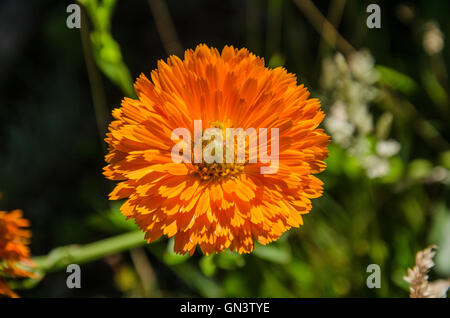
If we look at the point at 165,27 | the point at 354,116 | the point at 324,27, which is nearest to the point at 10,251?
the point at 354,116

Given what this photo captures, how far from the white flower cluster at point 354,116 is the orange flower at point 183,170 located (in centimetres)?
50

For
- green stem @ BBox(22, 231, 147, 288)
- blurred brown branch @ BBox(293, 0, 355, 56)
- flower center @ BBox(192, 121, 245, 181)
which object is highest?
blurred brown branch @ BBox(293, 0, 355, 56)

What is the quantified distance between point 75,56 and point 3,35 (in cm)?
43

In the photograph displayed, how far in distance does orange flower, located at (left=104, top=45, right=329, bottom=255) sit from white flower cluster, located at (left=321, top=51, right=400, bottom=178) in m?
0.50

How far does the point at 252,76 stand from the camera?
133 cm

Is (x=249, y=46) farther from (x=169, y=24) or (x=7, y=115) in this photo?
(x=7, y=115)

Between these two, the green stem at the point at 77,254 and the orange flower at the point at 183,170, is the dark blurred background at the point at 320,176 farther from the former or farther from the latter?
the orange flower at the point at 183,170

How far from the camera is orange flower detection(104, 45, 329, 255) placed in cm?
128

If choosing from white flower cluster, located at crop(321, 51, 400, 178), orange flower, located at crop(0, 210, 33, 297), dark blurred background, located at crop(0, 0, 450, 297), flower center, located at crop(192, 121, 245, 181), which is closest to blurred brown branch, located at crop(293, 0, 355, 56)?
dark blurred background, located at crop(0, 0, 450, 297)

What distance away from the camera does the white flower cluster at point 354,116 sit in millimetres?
1795

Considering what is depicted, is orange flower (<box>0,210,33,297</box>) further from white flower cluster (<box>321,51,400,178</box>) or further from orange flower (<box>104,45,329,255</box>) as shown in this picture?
white flower cluster (<box>321,51,400,178</box>)

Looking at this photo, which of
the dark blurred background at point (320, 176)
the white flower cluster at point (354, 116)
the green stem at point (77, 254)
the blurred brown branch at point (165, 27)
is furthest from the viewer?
the blurred brown branch at point (165, 27)

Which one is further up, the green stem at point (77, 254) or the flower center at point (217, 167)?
the flower center at point (217, 167)

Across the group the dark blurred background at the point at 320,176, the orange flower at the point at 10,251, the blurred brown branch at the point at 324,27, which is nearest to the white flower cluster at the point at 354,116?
the dark blurred background at the point at 320,176
